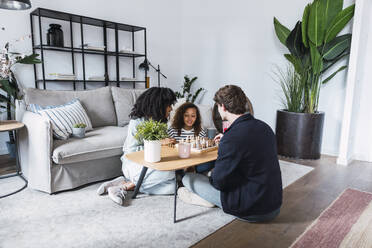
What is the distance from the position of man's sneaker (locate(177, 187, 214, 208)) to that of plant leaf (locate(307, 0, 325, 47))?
2.30 metres

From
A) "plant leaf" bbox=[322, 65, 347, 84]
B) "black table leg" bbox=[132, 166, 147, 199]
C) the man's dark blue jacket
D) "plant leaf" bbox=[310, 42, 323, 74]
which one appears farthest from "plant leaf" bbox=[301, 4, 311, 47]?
"black table leg" bbox=[132, 166, 147, 199]

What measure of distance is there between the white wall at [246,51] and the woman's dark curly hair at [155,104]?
7.54 feet

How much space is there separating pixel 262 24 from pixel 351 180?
2.42 metres

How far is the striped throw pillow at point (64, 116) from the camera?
2.35 m

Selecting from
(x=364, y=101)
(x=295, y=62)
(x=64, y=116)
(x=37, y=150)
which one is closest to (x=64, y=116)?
(x=64, y=116)

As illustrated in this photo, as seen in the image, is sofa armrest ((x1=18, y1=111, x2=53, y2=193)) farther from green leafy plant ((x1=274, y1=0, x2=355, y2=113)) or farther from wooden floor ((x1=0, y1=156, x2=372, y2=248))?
green leafy plant ((x1=274, y1=0, x2=355, y2=113))

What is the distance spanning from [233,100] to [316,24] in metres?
2.12

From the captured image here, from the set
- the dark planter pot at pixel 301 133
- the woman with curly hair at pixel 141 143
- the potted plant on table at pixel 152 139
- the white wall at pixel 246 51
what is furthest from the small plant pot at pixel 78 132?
the white wall at pixel 246 51

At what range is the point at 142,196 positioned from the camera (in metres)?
2.15

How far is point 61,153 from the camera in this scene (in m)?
2.11

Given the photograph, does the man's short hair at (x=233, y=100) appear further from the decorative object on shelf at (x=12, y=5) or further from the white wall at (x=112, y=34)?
the white wall at (x=112, y=34)

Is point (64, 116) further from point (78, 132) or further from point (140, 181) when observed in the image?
point (140, 181)

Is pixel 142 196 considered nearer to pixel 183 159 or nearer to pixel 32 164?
pixel 183 159

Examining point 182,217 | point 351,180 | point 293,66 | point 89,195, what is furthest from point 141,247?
point 293,66
